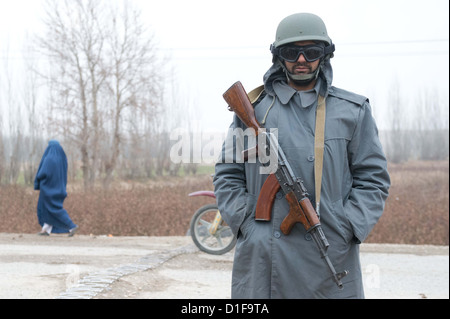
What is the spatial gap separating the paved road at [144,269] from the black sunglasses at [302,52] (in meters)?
3.30

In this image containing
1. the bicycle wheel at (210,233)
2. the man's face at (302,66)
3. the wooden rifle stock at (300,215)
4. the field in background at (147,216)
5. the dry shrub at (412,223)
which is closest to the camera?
the wooden rifle stock at (300,215)

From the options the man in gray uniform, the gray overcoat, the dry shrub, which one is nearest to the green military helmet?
the man in gray uniform

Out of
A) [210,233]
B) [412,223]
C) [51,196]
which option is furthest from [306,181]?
[412,223]

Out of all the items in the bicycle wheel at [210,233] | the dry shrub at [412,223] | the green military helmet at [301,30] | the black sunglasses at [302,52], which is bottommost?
the dry shrub at [412,223]

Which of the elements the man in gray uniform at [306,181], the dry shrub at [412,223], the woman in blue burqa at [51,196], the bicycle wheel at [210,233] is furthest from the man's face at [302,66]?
the dry shrub at [412,223]

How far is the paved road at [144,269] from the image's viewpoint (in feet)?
20.9

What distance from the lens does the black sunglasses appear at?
9.52 ft

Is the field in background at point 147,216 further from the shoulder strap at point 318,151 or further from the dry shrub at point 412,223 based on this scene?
the shoulder strap at point 318,151

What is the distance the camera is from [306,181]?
2.80m

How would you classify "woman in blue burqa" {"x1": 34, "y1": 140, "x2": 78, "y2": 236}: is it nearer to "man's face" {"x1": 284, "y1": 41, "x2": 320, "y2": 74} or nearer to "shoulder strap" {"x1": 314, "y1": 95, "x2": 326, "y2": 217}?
"man's face" {"x1": 284, "y1": 41, "x2": 320, "y2": 74}

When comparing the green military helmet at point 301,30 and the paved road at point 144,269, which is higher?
the green military helmet at point 301,30

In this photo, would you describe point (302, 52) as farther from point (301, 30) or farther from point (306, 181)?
point (306, 181)

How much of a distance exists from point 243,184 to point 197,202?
12650 mm

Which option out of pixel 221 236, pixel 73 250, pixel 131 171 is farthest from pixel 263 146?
pixel 131 171
